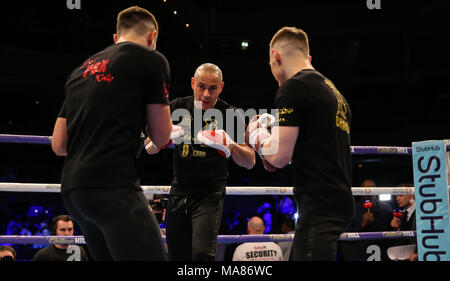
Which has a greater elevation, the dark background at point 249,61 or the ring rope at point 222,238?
the dark background at point 249,61

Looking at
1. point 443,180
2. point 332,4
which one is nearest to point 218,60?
point 332,4

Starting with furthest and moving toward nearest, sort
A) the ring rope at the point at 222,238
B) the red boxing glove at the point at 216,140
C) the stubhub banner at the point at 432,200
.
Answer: the stubhub banner at the point at 432,200
the ring rope at the point at 222,238
the red boxing glove at the point at 216,140

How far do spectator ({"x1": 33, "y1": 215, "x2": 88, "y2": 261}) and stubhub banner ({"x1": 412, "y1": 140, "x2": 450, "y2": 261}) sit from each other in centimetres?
292

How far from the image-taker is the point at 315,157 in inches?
77.7

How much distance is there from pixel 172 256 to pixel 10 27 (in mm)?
9807

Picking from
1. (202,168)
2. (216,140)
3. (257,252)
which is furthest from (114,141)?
(257,252)

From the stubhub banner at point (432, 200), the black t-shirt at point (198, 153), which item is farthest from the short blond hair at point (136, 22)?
the stubhub banner at point (432, 200)

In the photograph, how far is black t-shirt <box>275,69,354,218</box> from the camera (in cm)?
195

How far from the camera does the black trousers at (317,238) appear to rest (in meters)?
1.87

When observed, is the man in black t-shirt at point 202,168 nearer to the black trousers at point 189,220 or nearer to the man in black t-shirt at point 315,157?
the black trousers at point 189,220

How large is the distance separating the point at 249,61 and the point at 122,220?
964cm

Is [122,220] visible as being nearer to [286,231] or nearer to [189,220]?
[189,220]

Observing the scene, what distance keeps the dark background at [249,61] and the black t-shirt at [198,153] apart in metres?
7.27

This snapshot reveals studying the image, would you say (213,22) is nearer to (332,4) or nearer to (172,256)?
(332,4)
